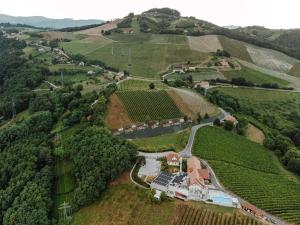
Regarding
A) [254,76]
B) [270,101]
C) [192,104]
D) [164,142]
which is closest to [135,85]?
[192,104]

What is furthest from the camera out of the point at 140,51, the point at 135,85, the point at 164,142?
the point at 140,51

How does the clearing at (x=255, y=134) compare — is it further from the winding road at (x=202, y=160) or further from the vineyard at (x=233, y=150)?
the winding road at (x=202, y=160)

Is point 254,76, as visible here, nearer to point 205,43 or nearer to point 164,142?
point 205,43

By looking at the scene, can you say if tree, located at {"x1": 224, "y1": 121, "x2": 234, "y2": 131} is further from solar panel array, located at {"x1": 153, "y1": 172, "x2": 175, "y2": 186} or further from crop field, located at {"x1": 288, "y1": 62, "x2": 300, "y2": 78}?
crop field, located at {"x1": 288, "y1": 62, "x2": 300, "y2": 78}

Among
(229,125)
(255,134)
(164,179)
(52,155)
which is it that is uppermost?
(229,125)

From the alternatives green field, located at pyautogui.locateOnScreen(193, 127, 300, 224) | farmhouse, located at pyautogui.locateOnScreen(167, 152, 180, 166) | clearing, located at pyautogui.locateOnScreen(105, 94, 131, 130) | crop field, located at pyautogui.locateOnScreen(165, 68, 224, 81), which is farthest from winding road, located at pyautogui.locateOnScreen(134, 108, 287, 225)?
crop field, located at pyautogui.locateOnScreen(165, 68, 224, 81)

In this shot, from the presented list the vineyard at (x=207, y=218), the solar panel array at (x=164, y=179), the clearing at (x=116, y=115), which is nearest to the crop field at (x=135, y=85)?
the clearing at (x=116, y=115)
